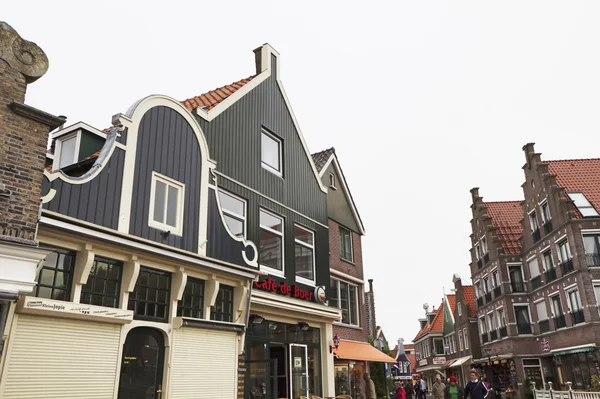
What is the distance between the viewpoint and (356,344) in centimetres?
2002

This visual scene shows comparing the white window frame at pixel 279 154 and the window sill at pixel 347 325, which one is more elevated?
the white window frame at pixel 279 154

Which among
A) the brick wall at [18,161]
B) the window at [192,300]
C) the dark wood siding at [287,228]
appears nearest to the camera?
the brick wall at [18,161]

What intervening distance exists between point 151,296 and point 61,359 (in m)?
2.24

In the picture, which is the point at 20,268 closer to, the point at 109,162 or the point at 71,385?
the point at 71,385

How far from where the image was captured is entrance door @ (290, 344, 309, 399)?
45.3 ft

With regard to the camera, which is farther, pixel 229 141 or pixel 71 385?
pixel 229 141

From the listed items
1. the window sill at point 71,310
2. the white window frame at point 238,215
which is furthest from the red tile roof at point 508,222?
the window sill at point 71,310

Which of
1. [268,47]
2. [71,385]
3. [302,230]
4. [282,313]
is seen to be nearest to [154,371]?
[71,385]

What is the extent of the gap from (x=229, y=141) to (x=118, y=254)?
5302 millimetres

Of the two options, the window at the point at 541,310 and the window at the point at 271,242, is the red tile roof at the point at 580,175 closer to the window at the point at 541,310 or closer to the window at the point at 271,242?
the window at the point at 541,310

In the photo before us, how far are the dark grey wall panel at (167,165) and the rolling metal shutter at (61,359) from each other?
209 centimetres

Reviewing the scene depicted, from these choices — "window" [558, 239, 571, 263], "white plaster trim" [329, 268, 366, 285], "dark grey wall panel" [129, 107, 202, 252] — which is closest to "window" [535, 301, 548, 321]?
"window" [558, 239, 571, 263]

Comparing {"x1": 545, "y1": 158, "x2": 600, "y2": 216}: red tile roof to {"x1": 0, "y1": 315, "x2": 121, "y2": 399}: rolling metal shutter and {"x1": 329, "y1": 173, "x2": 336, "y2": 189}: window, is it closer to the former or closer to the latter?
{"x1": 329, "y1": 173, "x2": 336, "y2": 189}: window

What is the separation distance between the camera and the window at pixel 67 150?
34.1 ft
